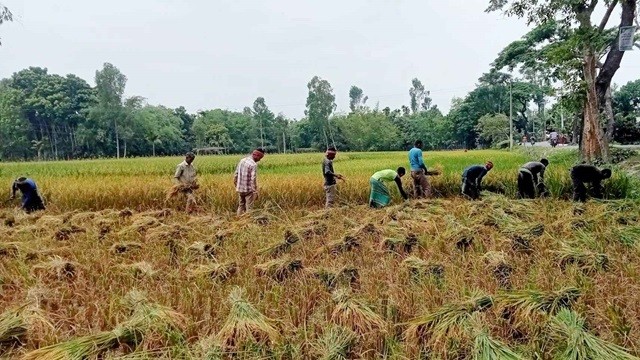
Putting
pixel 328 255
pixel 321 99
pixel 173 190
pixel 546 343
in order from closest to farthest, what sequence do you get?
pixel 546 343 → pixel 328 255 → pixel 173 190 → pixel 321 99

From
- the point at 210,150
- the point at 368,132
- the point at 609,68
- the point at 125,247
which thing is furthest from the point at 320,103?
the point at 125,247

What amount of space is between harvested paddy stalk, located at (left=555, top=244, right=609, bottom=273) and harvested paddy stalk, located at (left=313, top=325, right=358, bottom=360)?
225 centimetres

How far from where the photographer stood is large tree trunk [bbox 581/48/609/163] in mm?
9781

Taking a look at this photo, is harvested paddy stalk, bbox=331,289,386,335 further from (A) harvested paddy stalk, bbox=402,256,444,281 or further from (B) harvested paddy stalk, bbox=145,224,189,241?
(B) harvested paddy stalk, bbox=145,224,189,241

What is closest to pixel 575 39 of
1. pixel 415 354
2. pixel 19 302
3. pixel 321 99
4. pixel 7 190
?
pixel 415 354

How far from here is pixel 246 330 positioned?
2605mm

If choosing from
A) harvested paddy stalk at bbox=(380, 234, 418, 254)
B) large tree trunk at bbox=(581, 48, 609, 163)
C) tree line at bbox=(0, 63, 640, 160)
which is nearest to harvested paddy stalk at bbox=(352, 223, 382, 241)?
harvested paddy stalk at bbox=(380, 234, 418, 254)

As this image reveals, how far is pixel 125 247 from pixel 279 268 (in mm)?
2037

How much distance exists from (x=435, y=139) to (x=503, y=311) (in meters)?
46.2

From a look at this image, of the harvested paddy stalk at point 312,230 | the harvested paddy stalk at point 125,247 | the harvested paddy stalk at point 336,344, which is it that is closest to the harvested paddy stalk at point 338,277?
the harvested paddy stalk at point 336,344

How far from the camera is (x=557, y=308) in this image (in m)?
2.76

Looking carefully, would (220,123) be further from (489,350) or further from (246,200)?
(489,350)

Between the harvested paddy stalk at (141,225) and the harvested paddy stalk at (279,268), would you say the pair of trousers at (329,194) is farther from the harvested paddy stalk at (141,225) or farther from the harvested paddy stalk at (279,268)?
the harvested paddy stalk at (279,268)

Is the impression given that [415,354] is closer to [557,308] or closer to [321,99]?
[557,308]
